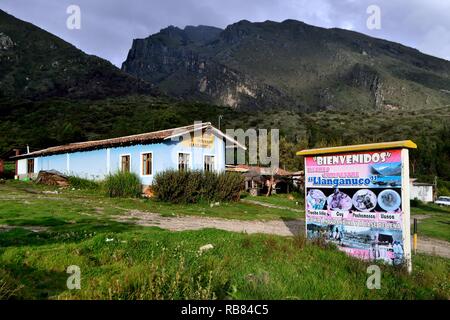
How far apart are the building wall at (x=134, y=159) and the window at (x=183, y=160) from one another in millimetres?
288

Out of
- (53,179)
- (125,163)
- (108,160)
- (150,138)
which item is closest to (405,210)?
(150,138)

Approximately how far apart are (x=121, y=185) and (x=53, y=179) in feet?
32.1

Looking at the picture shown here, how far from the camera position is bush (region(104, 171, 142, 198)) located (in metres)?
22.5

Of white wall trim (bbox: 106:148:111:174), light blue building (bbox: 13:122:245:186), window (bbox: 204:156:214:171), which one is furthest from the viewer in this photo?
white wall trim (bbox: 106:148:111:174)

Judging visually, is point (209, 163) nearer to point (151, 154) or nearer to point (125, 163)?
point (151, 154)

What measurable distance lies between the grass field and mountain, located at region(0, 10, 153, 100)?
84.0 m

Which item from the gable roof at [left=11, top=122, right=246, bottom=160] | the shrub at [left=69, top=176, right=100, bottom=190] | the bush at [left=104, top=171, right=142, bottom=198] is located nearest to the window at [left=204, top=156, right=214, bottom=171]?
the gable roof at [left=11, top=122, right=246, bottom=160]

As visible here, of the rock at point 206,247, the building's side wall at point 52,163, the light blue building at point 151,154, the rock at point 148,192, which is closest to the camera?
the rock at point 206,247

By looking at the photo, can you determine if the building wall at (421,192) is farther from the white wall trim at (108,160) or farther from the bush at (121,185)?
the bush at (121,185)

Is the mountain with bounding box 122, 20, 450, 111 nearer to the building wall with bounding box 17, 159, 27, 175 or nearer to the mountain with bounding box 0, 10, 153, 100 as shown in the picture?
the mountain with bounding box 0, 10, 153, 100

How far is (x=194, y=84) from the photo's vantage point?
167750 mm

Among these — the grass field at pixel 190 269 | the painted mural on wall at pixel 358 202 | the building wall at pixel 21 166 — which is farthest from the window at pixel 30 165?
the painted mural on wall at pixel 358 202

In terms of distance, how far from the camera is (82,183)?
27.7 meters

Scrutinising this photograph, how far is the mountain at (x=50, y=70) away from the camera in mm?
87812
